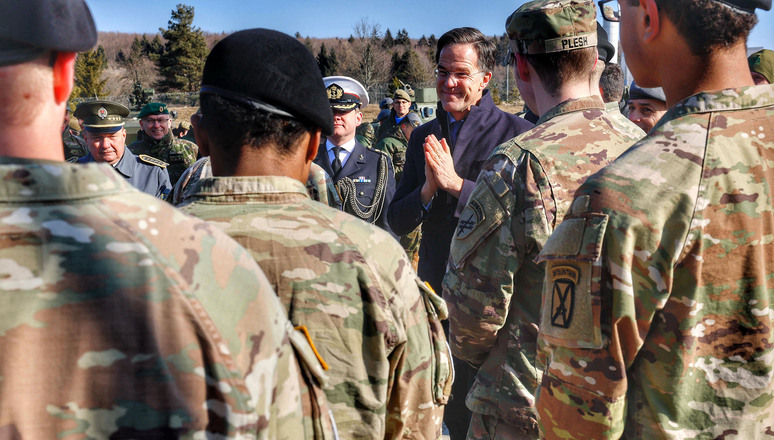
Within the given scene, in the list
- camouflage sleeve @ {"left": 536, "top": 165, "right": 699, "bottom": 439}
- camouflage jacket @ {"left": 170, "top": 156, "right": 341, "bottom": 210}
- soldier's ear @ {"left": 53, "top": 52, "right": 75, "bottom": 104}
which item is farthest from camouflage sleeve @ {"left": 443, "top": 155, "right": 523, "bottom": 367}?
soldier's ear @ {"left": 53, "top": 52, "right": 75, "bottom": 104}

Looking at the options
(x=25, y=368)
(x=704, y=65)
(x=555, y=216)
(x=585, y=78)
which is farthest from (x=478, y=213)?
(x=25, y=368)

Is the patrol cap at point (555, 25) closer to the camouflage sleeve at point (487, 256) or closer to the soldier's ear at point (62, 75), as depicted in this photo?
the camouflage sleeve at point (487, 256)

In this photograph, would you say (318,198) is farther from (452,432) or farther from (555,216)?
(452,432)

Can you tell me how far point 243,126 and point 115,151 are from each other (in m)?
4.11

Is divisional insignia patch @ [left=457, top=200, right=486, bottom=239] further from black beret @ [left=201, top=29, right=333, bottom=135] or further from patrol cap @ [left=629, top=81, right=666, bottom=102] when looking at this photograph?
patrol cap @ [left=629, top=81, right=666, bottom=102]

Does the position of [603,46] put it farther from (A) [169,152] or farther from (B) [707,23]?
(A) [169,152]

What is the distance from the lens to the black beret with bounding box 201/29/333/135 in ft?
4.79

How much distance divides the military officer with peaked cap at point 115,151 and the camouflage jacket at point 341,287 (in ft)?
12.5

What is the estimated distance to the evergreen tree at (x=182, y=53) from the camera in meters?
54.3

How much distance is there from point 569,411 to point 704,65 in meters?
0.91

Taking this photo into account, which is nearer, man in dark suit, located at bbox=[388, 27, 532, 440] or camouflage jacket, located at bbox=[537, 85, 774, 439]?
camouflage jacket, located at bbox=[537, 85, 774, 439]

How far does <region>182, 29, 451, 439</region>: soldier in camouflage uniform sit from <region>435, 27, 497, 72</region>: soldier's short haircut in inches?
80.0

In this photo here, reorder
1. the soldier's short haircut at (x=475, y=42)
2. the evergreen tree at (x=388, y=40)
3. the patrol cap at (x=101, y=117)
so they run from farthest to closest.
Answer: the evergreen tree at (x=388, y=40) → the patrol cap at (x=101, y=117) → the soldier's short haircut at (x=475, y=42)

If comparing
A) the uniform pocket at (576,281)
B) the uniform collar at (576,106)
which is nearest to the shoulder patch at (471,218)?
the uniform collar at (576,106)
